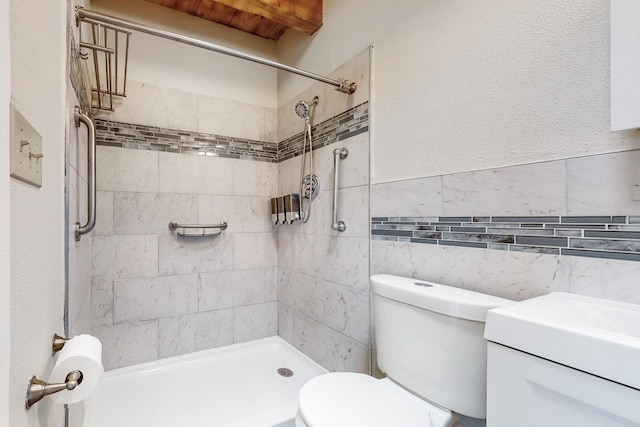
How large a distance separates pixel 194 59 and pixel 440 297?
2.16 meters

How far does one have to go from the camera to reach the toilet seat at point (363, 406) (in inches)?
35.8

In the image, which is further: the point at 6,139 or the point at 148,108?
the point at 148,108

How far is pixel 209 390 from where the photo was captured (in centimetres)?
177

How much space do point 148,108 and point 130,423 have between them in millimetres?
1781

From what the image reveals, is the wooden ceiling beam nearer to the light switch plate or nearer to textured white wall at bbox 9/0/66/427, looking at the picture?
textured white wall at bbox 9/0/66/427

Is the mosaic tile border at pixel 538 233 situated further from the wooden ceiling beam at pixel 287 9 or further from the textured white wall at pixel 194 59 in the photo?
the textured white wall at pixel 194 59

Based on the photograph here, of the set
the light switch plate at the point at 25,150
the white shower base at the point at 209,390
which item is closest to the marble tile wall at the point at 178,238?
the white shower base at the point at 209,390

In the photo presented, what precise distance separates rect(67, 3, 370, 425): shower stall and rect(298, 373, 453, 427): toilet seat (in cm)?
47

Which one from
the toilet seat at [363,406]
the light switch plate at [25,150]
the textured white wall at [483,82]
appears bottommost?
the toilet seat at [363,406]

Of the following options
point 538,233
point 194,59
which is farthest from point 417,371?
point 194,59

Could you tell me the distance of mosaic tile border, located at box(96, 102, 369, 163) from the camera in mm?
1711

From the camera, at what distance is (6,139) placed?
425 millimetres

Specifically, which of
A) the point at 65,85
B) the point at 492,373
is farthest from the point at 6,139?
the point at 492,373

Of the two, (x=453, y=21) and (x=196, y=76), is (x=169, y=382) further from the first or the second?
(x=453, y=21)
